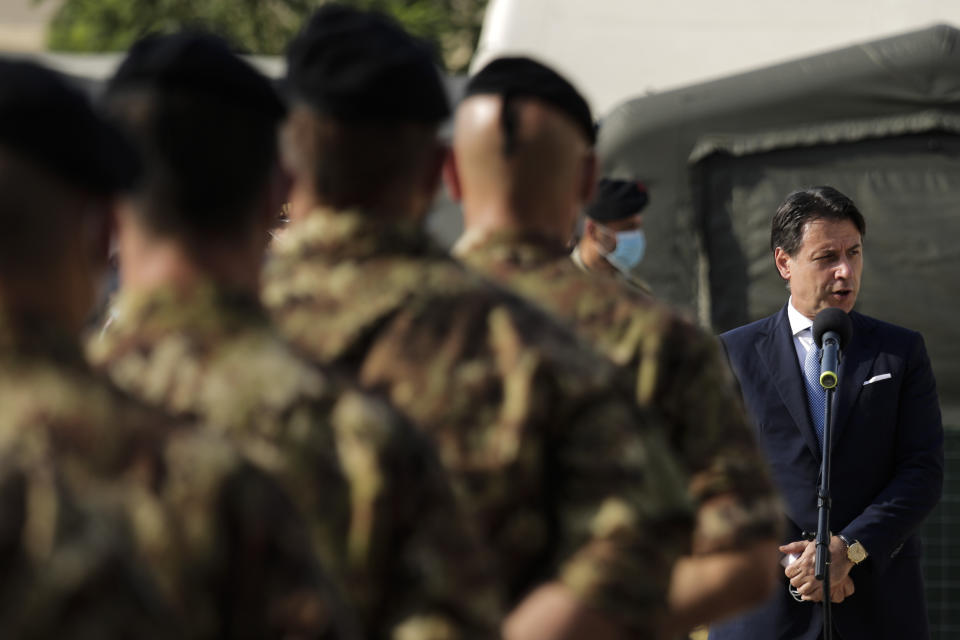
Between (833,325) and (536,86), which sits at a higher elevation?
(536,86)

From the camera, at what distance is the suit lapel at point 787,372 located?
5.41 meters

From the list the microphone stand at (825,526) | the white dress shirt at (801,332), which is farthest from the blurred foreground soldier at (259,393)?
the white dress shirt at (801,332)

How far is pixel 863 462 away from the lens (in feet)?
Answer: 17.9

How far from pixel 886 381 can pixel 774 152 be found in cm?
376

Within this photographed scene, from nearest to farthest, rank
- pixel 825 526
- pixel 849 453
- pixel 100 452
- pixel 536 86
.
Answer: pixel 100 452 → pixel 536 86 → pixel 825 526 → pixel 849 453

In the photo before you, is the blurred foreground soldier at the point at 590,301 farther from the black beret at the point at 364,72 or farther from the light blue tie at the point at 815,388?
the light blue tie at the point at 815,388

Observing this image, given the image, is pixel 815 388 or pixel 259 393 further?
pixel 815 388

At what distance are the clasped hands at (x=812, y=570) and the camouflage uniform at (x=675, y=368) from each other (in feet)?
8.60

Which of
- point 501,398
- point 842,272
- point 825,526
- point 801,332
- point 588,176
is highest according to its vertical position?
point 588,176

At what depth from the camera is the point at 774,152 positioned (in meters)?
9.05

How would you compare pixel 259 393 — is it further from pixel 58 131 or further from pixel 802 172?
pixel 802 172

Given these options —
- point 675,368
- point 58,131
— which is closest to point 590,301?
point 675,368

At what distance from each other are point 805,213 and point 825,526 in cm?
119

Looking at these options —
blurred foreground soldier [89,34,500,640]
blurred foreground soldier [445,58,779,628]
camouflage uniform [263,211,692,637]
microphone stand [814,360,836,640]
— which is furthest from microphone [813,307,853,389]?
blurred foreground soldier [89,34,500,640]
